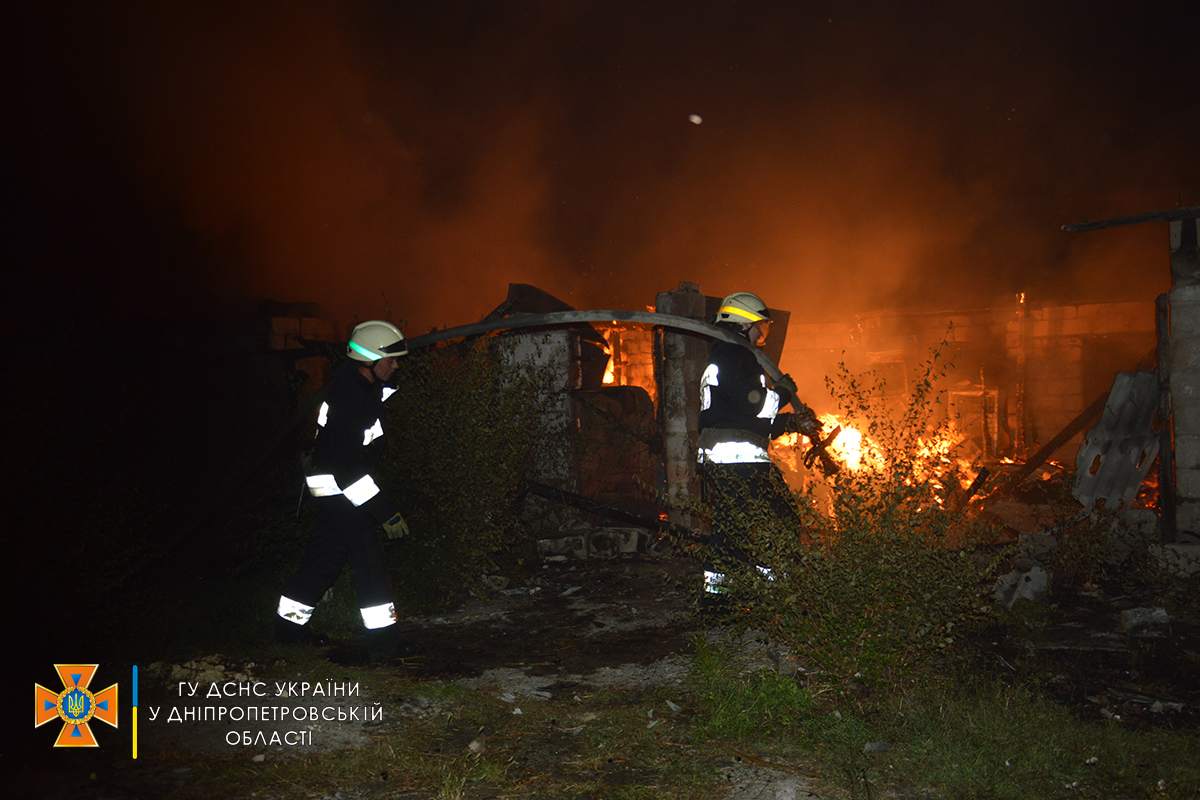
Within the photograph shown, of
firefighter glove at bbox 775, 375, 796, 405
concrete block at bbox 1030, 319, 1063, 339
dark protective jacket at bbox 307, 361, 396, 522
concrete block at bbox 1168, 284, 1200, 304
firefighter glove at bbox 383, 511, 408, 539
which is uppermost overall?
concrete block at bbox 1030, 319, 1063, 339

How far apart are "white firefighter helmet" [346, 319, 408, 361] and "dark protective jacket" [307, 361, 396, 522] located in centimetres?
9

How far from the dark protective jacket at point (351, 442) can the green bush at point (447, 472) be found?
1.12 meters

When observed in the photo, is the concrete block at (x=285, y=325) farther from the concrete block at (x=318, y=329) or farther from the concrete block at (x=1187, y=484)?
the concrete block at (x=1187, y=484)

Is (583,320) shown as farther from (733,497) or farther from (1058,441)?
(1058,441)

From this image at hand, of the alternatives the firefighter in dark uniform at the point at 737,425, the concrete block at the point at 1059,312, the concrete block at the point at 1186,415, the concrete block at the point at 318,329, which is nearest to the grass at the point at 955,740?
the firefighter in dark uniform at the point at 737,425

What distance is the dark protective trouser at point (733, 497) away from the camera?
170 inches

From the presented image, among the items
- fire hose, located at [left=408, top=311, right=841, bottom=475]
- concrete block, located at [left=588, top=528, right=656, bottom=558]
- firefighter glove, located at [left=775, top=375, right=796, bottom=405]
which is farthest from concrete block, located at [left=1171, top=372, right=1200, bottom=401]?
concrete block, located at [left=588, top=528, right=656, bottom=558]

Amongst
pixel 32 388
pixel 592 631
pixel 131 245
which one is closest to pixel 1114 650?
pixel 592 631

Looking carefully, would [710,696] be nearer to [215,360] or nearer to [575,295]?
[215,360]

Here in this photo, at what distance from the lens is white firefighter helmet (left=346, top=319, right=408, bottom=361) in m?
4.46

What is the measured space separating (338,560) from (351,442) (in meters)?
0.70

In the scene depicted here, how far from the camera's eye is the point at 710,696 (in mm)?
3377

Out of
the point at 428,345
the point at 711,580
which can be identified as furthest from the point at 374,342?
the point at 711,580

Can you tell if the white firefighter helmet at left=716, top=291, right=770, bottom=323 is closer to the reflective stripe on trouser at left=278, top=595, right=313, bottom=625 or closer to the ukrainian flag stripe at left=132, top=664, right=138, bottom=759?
the reflective stripe on trouser at left=278, top=595, right=313, bottom=625
